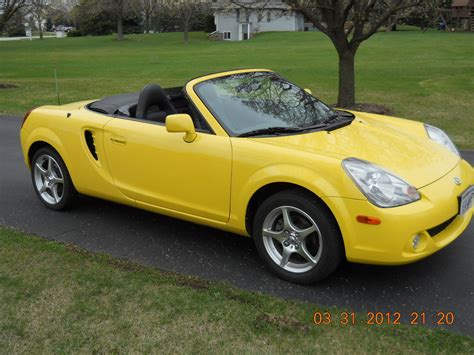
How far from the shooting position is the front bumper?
3193 millimetres

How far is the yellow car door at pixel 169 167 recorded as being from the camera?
386cm

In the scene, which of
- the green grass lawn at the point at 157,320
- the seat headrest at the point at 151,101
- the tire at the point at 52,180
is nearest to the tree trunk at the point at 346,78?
the seat headrest at the point at 151,101

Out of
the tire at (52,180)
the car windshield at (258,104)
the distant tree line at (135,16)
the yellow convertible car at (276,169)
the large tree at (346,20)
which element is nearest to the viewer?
the yellow convertible car at (276,169)

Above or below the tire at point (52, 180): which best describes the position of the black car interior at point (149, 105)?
above

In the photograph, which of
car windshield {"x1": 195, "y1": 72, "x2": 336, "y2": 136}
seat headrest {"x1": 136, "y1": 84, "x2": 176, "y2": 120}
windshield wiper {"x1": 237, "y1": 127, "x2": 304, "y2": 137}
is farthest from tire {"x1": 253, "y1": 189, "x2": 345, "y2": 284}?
seat headrest {"x1": 136, "y1": 84, "x2": 176, "y2": 120}

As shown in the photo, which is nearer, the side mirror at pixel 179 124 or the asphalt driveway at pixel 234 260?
the asphalt driveway at pixel 234 260

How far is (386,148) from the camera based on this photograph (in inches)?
149

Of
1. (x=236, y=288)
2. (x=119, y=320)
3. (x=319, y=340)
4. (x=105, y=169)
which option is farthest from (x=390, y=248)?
(x=105, y=169)

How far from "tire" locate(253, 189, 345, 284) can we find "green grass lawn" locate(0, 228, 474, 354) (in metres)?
0.30

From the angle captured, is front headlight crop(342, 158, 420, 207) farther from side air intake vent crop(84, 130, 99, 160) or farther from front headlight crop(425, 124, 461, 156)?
side air intake vent crop(84, 130, 99, 160)

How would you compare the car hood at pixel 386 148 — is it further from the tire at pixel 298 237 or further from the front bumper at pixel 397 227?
the tire at pixel 298 237

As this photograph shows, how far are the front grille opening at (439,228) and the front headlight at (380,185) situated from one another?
0.80ft

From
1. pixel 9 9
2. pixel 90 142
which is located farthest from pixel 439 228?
pixel 9 9

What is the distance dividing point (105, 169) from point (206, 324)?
1985 millimetres
